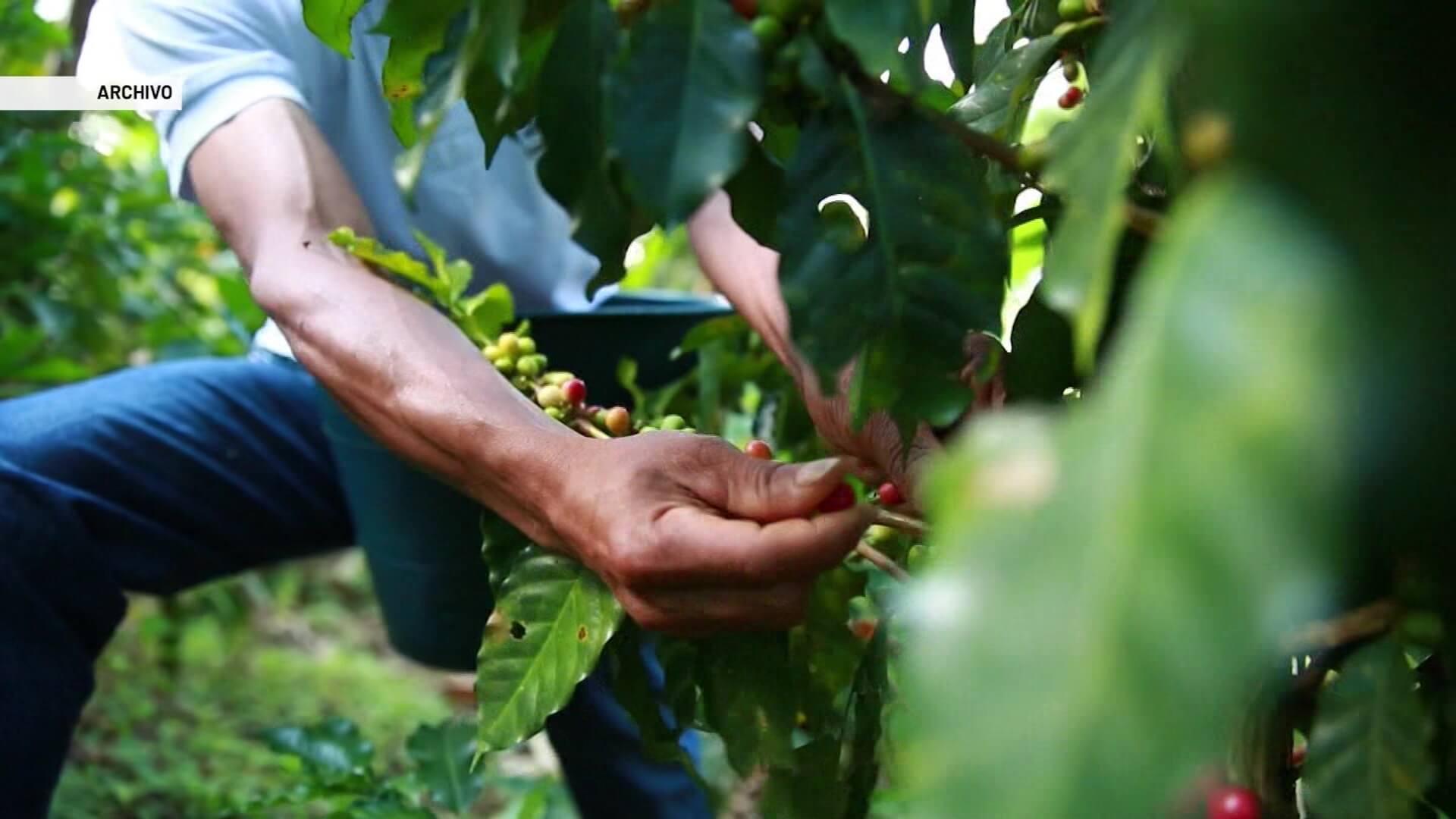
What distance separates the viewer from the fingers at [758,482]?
702 mm

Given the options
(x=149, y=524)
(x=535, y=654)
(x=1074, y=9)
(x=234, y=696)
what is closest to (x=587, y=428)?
(x=535, y=654)

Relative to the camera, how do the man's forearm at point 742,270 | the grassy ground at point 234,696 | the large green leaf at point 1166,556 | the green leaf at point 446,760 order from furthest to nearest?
the grassy ground at point 234,696 → the green leaf at point 446,760 → the man's forearm at point 742,270 → the large green leaf at point 1166,556

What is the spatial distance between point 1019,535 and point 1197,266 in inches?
2.5

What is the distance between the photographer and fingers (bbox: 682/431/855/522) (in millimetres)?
702

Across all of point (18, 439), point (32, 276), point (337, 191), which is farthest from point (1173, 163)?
point (32, 276)

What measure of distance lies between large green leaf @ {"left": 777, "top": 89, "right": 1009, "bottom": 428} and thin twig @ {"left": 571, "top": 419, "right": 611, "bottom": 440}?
1.16 feet

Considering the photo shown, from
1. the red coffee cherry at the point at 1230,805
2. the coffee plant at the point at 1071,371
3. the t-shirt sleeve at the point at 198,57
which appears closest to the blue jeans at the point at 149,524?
the t-shirt sleeve at the point at 198,57

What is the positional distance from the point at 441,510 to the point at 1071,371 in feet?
2.44

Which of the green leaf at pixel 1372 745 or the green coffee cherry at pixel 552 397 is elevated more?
the green leaf at pixel 1372 745

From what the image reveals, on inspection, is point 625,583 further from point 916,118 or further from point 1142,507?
point 1142,507

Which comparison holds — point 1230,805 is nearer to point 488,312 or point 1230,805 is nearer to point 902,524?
point 902,524

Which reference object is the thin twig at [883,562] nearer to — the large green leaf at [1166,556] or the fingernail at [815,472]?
the fingernail at [815,472]

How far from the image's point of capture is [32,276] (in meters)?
2.10

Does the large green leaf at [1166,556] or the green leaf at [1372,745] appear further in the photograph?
the green leaf at [1372,745]
